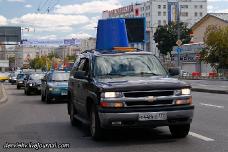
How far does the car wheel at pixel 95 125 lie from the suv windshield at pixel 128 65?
2.83 ft

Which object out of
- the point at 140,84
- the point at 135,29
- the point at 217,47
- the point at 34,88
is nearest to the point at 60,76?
the point at 135,29

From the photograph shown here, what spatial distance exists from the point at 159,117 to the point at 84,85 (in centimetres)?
227

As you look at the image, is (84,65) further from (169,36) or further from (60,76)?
(169,36)

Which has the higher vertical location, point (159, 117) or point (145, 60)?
point (145, 60)

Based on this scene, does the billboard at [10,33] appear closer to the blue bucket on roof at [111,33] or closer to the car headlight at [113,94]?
the blue bucket on roof at [111,33]

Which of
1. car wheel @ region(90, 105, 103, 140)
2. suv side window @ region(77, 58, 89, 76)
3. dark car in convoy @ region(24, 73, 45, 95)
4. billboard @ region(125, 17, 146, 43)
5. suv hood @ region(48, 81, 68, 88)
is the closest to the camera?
car wheel @ region(90, 105, 103, 140)

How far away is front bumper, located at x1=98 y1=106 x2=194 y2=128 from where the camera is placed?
31.3 feet

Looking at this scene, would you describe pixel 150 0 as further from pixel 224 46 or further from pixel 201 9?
pixel 224 46

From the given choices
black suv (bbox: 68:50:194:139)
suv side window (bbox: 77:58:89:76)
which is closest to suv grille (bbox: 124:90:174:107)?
black suv (bbox: 68:50:194:139)

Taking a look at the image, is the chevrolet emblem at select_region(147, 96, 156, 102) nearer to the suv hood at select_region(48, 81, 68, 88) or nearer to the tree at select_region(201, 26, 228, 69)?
the suv hood at select_region(48, 81, 68, 88)

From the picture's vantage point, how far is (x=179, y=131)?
34.7ft

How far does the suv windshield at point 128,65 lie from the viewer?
10734mm

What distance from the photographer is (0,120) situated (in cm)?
1570

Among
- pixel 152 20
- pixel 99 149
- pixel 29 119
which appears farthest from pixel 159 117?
pixel 152 20
